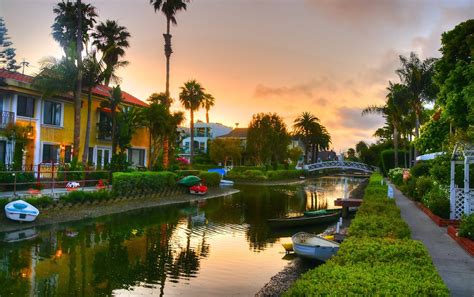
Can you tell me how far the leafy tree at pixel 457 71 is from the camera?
52.6 ft

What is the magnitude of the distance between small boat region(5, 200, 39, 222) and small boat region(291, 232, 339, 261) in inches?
518

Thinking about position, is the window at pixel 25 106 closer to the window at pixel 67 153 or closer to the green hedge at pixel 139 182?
the window at pixel 67 153

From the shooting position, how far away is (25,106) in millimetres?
33312

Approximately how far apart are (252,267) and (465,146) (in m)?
9.05

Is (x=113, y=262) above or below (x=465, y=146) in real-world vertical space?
below

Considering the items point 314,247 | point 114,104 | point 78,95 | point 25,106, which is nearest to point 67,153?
point 25,106

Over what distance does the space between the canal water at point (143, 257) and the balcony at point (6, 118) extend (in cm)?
1154

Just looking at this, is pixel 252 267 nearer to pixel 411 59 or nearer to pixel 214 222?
pixel 214 222

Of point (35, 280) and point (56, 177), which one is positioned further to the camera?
point (56, 177)

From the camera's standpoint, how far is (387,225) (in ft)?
43.7

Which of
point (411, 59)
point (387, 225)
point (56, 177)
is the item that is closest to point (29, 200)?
point (56, 177)

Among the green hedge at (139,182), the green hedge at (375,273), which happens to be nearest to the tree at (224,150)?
the green hedge at (139,182)

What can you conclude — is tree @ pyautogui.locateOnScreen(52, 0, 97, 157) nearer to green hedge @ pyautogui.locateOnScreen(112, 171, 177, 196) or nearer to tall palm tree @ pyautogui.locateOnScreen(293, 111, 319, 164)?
green hedge @ pyautogui.locateOnScreen(112, 171, 177, 196)

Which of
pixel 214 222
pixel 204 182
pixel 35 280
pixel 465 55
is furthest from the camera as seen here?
pixel 204 182
